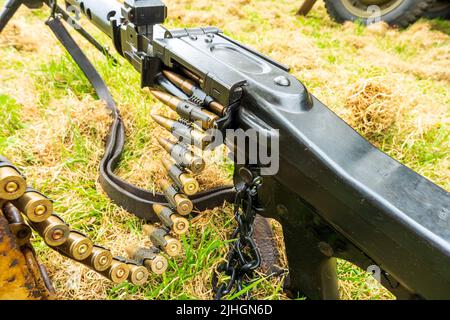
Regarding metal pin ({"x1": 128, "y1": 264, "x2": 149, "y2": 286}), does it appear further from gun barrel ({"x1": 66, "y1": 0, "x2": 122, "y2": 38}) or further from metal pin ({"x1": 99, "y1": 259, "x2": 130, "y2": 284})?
gun barrel ({"x1": 66, "y1": 0, "x2": 122, "y2": 38})

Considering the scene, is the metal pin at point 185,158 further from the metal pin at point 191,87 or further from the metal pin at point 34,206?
the metal pin at point 34,206

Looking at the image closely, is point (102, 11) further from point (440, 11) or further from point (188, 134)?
point (440, 11)

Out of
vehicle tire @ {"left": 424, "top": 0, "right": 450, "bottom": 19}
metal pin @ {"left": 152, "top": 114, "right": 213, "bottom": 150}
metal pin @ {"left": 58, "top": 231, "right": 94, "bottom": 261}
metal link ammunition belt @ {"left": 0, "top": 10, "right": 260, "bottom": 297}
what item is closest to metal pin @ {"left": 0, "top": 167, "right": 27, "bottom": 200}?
metal link ammunition belt @ {"left": 0, "top": 10, "right": 260, "bottom": 297}

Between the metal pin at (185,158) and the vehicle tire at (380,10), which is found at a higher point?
the metal pin at (185,158)

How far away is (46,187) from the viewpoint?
1906 millimetres

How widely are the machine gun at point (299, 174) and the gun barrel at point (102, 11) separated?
182 millimetres

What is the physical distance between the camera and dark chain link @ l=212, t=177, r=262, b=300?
4.30 feet

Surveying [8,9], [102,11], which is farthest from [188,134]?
[8,9]

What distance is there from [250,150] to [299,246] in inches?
13.9

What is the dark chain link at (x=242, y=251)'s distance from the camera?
1.31 meters

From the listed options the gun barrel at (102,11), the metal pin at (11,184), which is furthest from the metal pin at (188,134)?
the gun barrel at (102,11)

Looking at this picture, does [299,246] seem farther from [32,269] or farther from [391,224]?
[32,269]

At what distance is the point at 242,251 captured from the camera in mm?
1453
